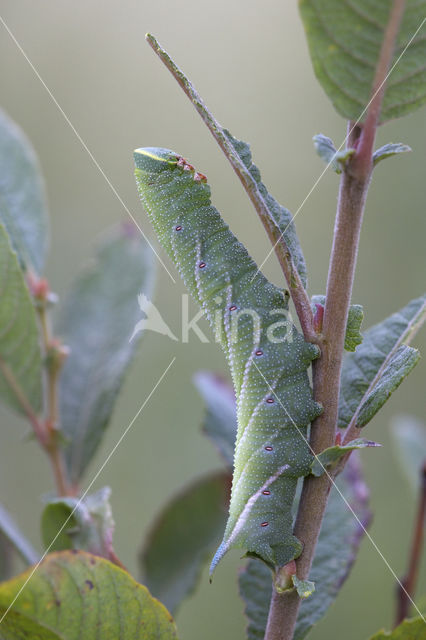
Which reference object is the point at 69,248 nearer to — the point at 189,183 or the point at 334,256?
the point at 189,183

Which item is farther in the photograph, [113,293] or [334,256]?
[113,293]

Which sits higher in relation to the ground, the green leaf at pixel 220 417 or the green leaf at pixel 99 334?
the green leaf at pixel 99 334

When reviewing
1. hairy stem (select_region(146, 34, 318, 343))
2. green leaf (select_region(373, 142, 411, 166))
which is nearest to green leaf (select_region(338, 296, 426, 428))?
hairy stem (select_region(146, 34, 318, 343))

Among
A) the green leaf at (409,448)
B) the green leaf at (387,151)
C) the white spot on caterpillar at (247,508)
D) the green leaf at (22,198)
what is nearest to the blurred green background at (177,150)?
the green leaf at (409,448)

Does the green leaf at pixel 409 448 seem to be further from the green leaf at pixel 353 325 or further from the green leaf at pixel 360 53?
the green leaf at pixel 360 53

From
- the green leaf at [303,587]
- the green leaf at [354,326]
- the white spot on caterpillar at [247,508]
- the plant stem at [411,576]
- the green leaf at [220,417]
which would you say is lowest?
the plant stem at [411,576]

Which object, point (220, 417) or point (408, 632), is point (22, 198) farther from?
point (408, 632)

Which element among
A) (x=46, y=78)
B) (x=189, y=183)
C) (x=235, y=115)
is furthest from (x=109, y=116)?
(x=189, y=183)
